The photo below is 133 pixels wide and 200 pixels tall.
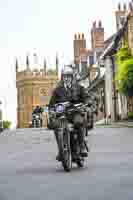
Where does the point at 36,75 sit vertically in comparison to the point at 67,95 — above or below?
above

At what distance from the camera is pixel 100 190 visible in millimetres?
7809

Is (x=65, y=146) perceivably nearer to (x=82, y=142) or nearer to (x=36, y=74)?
(x=82, y=142)

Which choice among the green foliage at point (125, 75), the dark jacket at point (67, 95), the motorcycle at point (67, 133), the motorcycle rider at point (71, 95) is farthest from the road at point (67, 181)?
the green foliage at point (125, 75)

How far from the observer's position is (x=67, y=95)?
10977mm

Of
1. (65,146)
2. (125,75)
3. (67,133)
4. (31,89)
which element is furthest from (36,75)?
(65,146)

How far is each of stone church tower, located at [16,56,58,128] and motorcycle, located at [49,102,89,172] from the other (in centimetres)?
13790

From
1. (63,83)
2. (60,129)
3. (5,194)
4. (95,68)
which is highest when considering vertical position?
(95,68)

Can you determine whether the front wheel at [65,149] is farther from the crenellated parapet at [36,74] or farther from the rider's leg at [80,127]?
the crenellated parapet at [36,74]

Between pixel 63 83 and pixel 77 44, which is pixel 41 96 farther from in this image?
pixel 63 83

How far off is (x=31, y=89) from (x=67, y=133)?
459 ft

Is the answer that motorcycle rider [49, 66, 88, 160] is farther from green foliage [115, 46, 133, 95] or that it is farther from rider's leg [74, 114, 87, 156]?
green foliage [115, 46, 133, 95]

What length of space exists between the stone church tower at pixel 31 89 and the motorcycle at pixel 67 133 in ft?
452

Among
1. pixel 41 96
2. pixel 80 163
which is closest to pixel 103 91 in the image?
pixel 41 96

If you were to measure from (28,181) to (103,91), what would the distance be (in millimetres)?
77735
